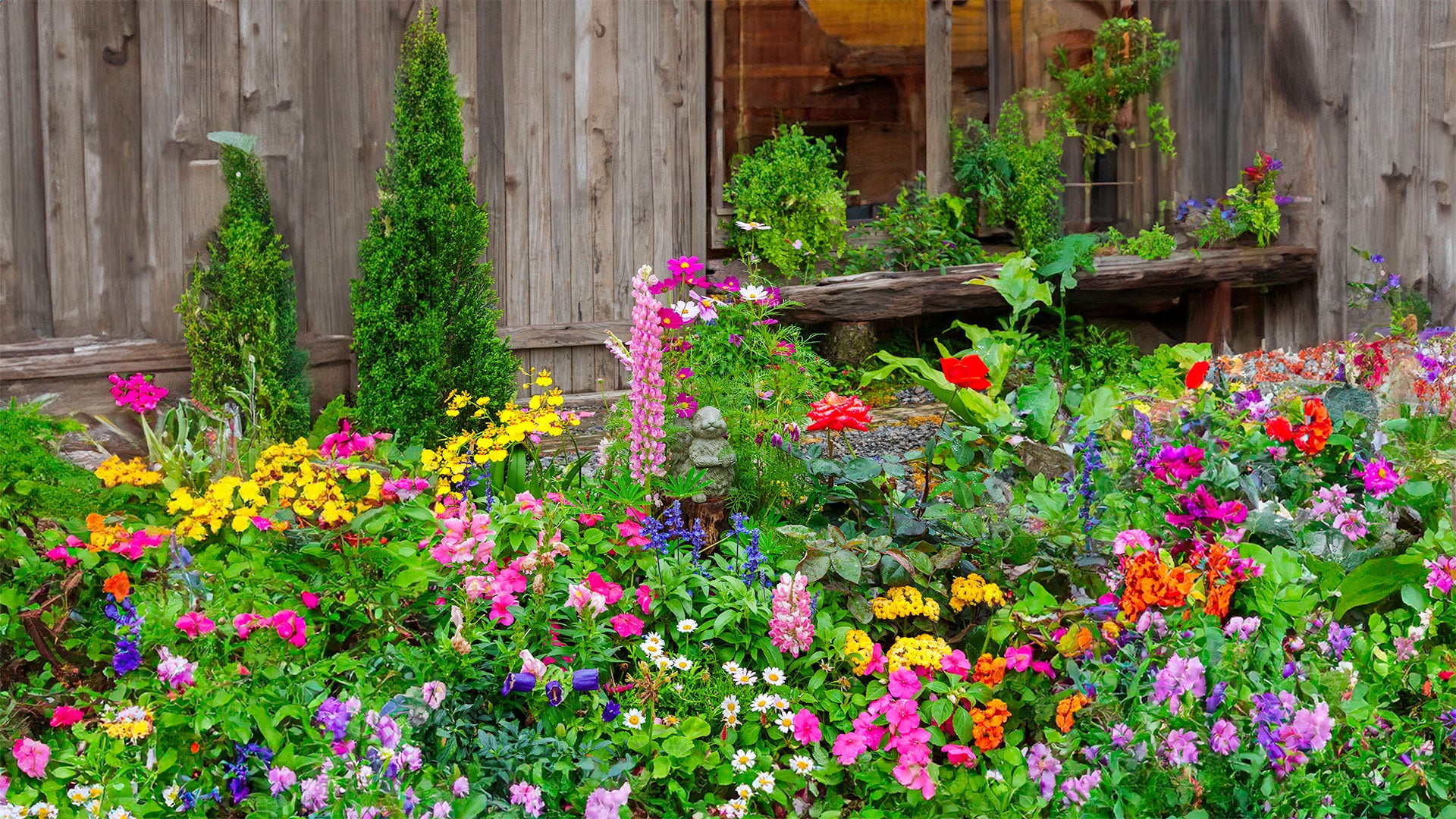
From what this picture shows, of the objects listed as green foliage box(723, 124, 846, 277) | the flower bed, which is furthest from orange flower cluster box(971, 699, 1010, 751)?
green foliage box(723, 124, 846, 277)

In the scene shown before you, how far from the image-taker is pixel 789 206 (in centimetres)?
687

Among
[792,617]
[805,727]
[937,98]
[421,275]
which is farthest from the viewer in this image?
[937,98]

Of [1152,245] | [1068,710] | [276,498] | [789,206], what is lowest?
[1068,710]

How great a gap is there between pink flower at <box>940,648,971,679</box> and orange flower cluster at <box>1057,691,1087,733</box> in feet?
0.74

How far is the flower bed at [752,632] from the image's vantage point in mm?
2549

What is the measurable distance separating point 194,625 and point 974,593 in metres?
1.72

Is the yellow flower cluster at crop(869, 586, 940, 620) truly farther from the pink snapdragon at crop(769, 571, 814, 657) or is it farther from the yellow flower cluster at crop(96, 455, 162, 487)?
the yellow flower cluster at crop(96, 455, 162, 487)

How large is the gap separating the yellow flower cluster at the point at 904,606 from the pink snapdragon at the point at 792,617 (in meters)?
0.17

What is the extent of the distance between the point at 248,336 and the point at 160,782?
10.4 feet

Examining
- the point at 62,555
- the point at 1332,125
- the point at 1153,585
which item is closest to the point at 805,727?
the point at 1153,585

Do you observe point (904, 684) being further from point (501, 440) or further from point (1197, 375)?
point (501, 440)

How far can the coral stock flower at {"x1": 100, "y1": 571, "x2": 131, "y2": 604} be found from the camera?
2.84 metres

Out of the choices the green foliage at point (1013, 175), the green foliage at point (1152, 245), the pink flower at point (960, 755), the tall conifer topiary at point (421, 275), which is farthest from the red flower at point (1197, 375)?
the green foliage at point (1152, 245)

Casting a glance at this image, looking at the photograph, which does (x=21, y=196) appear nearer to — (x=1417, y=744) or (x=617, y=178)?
(x=617, y=178)
